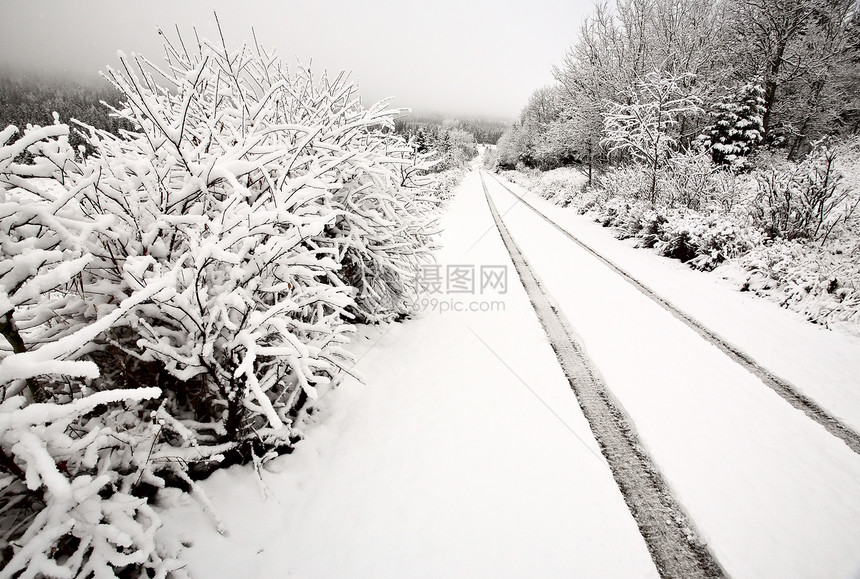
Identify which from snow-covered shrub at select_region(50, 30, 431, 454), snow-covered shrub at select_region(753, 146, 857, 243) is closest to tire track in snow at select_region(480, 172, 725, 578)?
snow-covered shrub at select_region(50, 30, 431, 454)

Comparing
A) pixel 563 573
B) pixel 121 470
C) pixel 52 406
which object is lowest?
pixel 563 573

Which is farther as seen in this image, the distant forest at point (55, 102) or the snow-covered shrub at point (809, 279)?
the distant forest at point (55, 102)

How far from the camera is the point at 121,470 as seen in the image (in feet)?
6.32

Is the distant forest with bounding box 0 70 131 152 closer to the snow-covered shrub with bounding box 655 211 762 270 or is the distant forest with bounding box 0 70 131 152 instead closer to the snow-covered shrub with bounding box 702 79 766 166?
the snow-covered shrub with bounding box 655 211 762 270

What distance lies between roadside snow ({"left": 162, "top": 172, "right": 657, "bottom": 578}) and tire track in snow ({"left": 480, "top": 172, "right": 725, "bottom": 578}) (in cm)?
10

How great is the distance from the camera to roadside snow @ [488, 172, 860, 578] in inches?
89.8

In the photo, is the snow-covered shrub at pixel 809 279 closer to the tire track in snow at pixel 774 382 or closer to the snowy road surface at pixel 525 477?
the snowy road surface at pixel 525 477

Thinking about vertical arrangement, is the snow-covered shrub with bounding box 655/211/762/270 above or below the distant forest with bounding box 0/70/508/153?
below

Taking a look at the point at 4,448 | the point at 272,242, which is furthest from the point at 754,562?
the point at 4,448

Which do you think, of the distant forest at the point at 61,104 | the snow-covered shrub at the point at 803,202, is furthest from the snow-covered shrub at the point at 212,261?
the distant forest at the point at 61,104

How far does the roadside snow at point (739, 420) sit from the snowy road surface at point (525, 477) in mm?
15

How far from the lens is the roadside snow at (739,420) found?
2.28 metres

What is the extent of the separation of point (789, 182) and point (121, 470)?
12.0 metres

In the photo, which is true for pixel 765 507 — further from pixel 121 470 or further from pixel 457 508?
pixel 121 470
